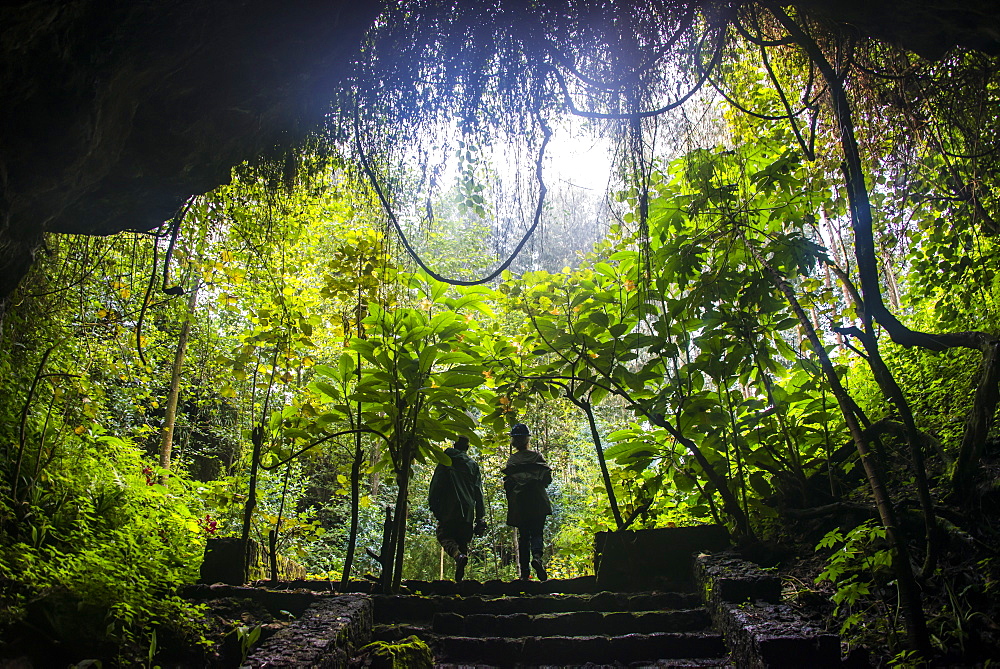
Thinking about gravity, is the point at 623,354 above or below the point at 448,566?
above

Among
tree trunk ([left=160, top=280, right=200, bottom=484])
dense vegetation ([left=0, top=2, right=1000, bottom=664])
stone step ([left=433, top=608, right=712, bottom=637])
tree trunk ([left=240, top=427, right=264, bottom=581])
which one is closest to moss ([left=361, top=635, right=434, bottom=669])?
stone step ([left=433, top=608, right=712, bottom=637])

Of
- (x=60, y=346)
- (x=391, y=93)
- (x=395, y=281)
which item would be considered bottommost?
(x=60, y=346)

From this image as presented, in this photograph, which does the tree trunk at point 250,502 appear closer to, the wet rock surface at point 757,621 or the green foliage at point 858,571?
the wet rock surface at point 757,621

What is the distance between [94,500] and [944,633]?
4.94m

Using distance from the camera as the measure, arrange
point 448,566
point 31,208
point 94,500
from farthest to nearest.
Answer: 1. point 448,566
2. point 94,500
3. point 31,208

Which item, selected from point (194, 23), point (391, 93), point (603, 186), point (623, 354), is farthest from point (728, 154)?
point (194, 23)

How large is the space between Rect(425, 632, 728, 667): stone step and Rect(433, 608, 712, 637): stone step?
0.82ft

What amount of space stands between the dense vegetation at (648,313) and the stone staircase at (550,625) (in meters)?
0.46

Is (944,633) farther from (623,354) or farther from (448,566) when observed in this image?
(448,566)

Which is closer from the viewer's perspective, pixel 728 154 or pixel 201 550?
pixel 728 154

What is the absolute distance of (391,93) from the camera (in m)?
3.24

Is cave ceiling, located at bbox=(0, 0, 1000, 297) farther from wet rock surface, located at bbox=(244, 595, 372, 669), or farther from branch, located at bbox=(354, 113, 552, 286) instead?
wet rock surface, located at bbox=(244, 595, 372, 669)

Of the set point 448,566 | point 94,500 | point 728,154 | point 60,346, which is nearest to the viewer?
point 728,154

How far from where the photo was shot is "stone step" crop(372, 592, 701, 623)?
146 inches
